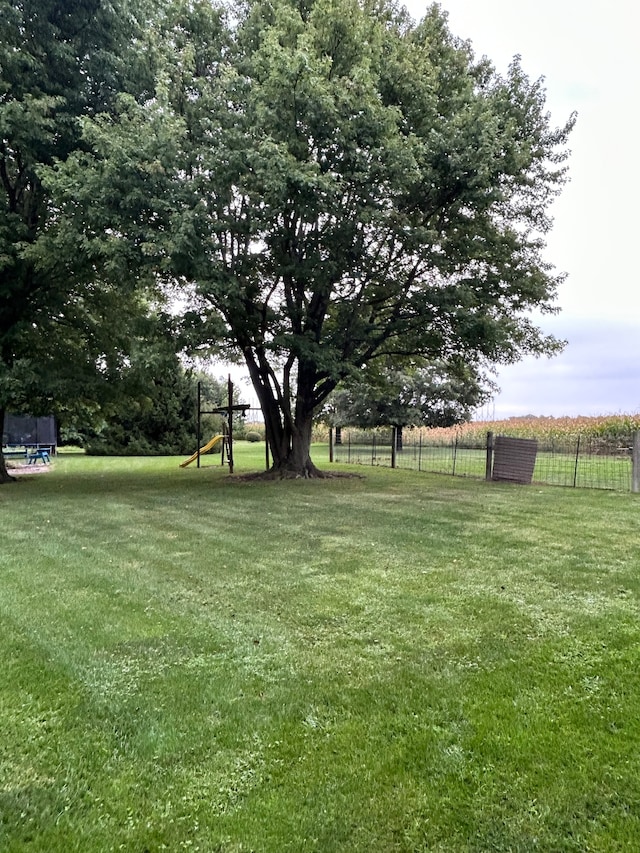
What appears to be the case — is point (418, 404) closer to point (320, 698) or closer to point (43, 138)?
point (43, 138)

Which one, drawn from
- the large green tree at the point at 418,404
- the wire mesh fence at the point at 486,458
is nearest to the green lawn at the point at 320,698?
the wire mesh fence at the point at 486,458

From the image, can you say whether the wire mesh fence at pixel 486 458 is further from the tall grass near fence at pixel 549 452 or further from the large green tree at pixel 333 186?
the large green tree at pixel 333 186

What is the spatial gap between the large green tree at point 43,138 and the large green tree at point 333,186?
1148 millimetres

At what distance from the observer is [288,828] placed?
164 cm

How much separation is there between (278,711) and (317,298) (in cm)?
1066

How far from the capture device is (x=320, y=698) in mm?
2381

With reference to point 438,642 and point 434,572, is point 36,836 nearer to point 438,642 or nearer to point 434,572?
point 438,642

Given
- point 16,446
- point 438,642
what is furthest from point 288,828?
point 16,446

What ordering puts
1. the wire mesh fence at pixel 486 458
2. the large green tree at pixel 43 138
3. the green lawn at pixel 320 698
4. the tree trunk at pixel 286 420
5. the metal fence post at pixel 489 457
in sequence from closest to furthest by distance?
the green lawn at pixel 320 698 → the large green tree at pixel 43 138 → the wire mesh fence at pixel 486 458 → the tree trunk at pixel 286 420 → the metal fence post at pixel 489 457

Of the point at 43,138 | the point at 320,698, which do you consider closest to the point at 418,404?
the point at 43,138

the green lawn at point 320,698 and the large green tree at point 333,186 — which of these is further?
the large green tree at point 333,186

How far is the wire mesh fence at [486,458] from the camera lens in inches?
423

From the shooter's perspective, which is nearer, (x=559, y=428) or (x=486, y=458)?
(x=486, y=458)

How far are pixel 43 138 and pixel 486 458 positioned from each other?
11.3m
